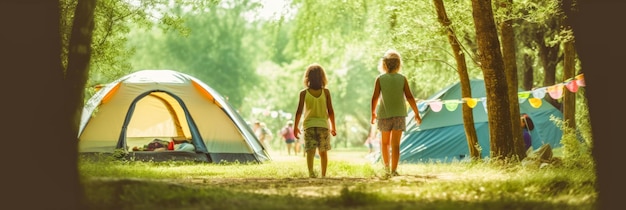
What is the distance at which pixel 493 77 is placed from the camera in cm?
1057

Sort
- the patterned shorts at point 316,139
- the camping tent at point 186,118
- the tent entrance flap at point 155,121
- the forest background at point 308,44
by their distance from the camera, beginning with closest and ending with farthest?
the patterned shorts at point 316,139, the forest background at point 308,44, the camping tent at point 186,118, the tent entrance flap at point 155,121

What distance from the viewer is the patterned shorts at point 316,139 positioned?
966cm

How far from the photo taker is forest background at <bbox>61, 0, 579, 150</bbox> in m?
11.2

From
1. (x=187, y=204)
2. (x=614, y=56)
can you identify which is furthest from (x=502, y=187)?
(x=187, y=204)

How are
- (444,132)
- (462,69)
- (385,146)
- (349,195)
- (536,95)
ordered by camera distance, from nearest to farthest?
(349,195)
(385,146)
(462,69)
(536,95)
(444,132)

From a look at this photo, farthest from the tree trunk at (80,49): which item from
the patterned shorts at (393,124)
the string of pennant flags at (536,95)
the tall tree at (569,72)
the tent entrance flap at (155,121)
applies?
the tent entrance flap at (155,121)

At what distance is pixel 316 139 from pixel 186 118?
6.19 meters

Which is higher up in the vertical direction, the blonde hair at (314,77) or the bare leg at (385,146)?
the blonde hair at (314,77)

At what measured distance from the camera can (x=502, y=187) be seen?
675 centimetres

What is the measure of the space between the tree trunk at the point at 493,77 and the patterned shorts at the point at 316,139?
2193 mm

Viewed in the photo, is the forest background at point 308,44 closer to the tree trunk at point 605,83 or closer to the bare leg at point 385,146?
the bare leg at point 385,146

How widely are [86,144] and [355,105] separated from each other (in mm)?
35170

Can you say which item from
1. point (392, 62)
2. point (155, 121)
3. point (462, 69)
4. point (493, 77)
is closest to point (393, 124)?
point (392, 62)

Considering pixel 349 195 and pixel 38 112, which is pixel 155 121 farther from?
pixel 38 112
